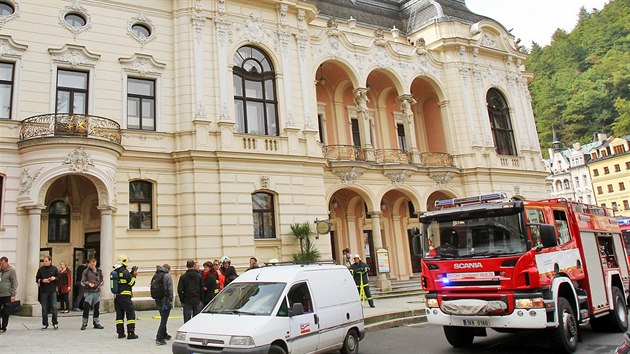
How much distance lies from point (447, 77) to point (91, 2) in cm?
1994

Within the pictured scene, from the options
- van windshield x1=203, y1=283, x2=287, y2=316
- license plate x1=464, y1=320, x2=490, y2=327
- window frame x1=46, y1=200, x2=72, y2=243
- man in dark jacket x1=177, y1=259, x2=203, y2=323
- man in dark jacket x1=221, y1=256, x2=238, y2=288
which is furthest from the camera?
window frame x1=46, y1=200, x2=72, y2=243

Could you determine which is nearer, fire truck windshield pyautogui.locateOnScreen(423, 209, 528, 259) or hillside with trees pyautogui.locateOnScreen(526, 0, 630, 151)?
fire truck windshield pyautogui.locateOnScreen(423, 209, 528, 259)

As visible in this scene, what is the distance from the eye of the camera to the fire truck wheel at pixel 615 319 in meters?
11.6

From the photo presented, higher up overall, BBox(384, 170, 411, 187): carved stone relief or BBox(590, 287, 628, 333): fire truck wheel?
BBox(384, 170, 411, 187): carved stone relief

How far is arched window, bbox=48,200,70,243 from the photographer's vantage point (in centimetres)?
1856

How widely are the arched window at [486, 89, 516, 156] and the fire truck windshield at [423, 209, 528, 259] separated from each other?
→ 2201 centimetres

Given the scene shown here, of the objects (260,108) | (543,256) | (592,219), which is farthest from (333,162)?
(543,256)

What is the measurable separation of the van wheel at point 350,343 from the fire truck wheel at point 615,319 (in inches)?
241

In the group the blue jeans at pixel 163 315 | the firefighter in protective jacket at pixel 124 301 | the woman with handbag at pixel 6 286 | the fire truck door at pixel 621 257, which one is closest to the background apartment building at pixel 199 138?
the woman with handbag at pixel 6 286

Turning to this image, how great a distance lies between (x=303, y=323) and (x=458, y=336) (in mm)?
3759

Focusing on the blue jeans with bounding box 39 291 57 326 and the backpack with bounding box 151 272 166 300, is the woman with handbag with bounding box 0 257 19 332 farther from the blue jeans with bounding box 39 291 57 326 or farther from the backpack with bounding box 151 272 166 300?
the backpack with bounding box 151 272 166 300

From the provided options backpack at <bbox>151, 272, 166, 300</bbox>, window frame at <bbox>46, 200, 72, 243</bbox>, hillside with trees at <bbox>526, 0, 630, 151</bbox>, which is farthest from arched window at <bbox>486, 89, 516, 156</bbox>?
hillside with trees at <bbox>526, 0, 630, 151</bbox>

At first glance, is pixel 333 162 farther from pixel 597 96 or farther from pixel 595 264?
pixel 597 96

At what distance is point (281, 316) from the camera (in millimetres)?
8523
